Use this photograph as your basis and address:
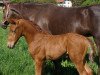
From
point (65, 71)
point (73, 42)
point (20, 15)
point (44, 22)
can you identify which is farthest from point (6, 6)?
point (73, 42)

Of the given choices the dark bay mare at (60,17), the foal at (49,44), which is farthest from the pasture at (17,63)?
the foal at (49,44)

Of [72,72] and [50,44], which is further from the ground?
[50,44]

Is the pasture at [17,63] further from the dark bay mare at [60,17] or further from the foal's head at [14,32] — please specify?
the foal's head at [14,32]

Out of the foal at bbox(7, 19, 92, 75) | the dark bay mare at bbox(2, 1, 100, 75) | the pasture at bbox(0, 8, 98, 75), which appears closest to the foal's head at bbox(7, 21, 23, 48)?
the foal at bbox(7, 19, 92, 75)

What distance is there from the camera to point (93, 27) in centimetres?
806

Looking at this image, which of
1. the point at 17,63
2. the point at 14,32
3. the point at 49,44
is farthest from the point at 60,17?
the point at 14,32

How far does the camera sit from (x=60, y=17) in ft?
27.5

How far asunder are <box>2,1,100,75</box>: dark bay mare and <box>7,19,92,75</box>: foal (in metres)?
1.60

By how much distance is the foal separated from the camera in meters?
6.30

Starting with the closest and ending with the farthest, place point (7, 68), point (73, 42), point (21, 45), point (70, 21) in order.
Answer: point (73, 42) < point (7, 68) < point (70, 21) < point (21, 45)

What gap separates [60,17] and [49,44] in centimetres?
194

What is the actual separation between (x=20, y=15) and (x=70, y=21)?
4.19 feet

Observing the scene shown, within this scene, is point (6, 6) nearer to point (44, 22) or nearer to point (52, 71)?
point (44, 22)

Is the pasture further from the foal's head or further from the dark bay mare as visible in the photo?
the foal's head
